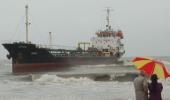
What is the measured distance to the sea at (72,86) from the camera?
20.2 meters

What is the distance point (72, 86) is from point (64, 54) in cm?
2764

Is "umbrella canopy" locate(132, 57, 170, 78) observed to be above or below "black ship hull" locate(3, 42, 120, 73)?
above

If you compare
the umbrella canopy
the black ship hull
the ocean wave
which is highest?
the umbrella canopy

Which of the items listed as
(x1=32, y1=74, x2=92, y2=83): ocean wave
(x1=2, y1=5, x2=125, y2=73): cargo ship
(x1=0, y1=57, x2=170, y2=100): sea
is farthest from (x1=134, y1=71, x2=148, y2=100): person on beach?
(x1=2, y1=5, x2=125, y2=73): cargo ship

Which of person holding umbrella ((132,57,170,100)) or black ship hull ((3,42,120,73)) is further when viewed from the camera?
black ship hull ((3,42,120,73))

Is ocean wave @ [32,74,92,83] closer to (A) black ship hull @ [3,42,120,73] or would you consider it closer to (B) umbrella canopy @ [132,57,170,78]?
(A) black ship hull @ [3,42,120,73]

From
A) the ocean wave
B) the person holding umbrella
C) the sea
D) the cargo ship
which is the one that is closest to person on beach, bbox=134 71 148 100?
the person holding umbrella

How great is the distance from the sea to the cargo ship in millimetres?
1665

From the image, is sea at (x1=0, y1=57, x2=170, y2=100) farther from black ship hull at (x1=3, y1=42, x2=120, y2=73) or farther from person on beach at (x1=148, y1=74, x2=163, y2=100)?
person on beach at (x1=148, y1=74, x2=163, y2=100)

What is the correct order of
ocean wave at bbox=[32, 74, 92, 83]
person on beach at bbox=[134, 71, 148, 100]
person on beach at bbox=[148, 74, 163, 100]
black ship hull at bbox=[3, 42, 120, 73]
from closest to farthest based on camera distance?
person on beach at bbox=[148, 74, 163, 100] < person on beach at bbox=[134, 71, 148, 100] < ocean wave at bbox=[32, 74, 92, 83] < black ship hull at bbox=[3, 42, 120, 73]

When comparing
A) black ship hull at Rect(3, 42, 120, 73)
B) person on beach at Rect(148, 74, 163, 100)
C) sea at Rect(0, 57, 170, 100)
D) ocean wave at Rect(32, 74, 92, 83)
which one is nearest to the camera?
person on beach at Rect(148, 74, 163, 100)

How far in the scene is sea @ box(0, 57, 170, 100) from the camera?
66.2ft

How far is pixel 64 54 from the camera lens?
55.0 meters

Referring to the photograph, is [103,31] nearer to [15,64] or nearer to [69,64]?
[69,64]
